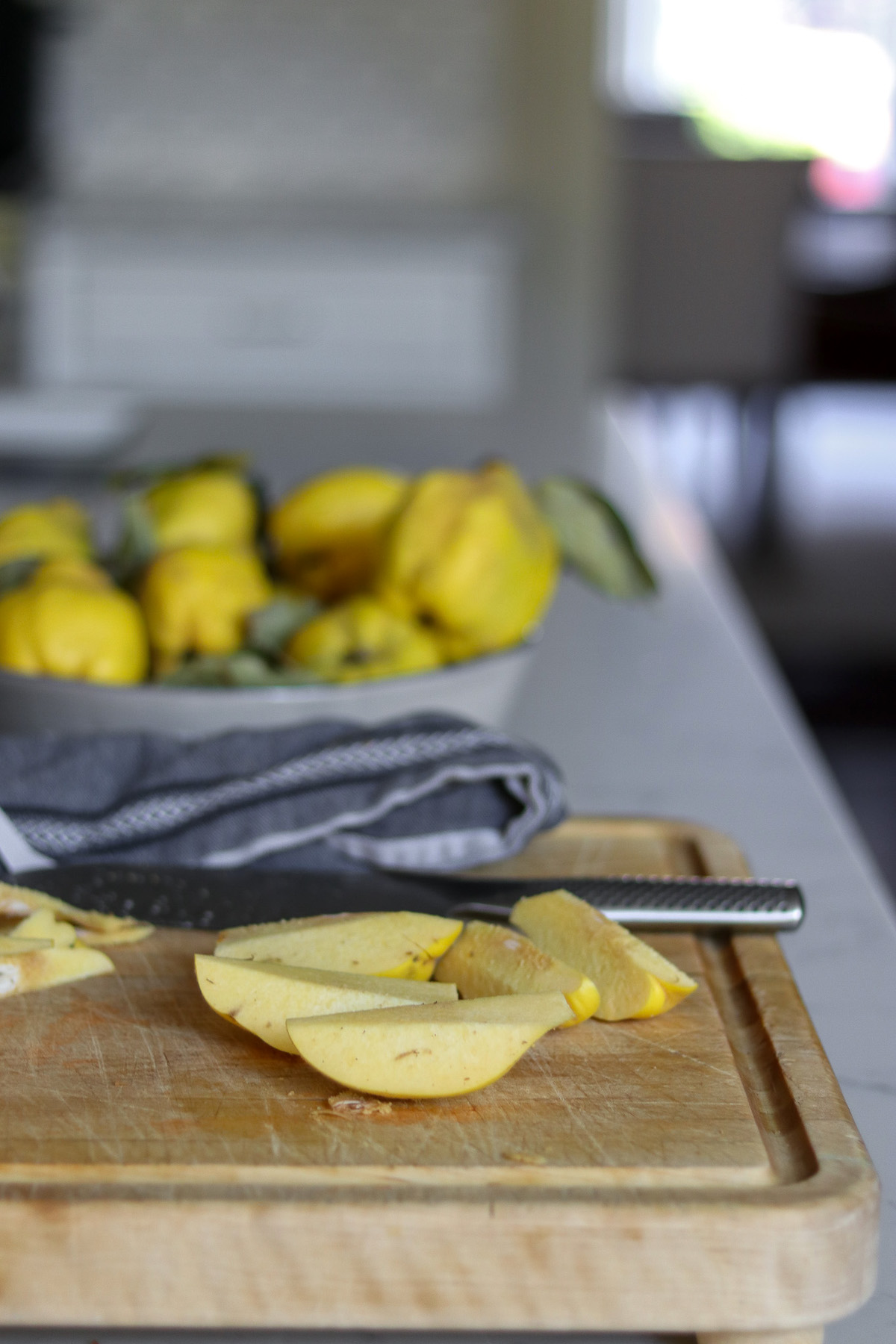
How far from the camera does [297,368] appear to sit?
3848 millimetres

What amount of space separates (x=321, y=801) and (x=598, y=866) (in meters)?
0.15

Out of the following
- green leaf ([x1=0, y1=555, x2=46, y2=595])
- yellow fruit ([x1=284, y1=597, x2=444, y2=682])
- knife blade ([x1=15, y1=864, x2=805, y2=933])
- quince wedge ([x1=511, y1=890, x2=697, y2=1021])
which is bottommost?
knife blade ([x1=15, y1=864, x2=805, y2=933])

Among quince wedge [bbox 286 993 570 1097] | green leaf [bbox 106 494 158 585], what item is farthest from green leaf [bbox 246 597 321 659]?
quince wedge [bbox 286 993 570 1097]

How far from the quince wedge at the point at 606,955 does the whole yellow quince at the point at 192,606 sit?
0.27 meters

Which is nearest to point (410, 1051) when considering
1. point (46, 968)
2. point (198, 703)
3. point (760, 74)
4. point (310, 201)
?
point (46, 968)

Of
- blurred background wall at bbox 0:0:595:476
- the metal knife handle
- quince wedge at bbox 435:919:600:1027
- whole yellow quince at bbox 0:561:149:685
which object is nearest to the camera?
quince wedge at bbox 435:919:600:1027

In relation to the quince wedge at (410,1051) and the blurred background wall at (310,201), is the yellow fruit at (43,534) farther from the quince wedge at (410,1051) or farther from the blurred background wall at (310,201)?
A: the blurred background wall at (310,201)

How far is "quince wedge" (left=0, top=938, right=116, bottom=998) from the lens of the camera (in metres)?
0.60

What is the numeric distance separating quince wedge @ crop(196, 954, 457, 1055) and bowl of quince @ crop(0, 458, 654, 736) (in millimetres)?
236

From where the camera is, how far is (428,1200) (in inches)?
18.4

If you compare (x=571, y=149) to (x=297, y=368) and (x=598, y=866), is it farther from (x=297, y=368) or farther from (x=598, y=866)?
(x=598, y=866)

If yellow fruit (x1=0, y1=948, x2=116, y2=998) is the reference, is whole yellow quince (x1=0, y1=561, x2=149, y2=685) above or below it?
above

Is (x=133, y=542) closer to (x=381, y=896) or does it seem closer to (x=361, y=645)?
(x=361, y=645)

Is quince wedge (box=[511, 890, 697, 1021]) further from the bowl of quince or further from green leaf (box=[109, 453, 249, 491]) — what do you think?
green leaf (box=[109, 453, 249, 491])
